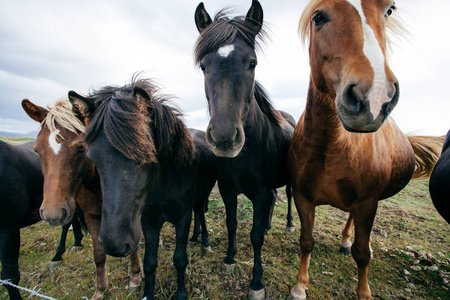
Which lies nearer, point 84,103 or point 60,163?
point 84,103

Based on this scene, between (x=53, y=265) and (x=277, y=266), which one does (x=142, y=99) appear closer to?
(x=277, y=266)

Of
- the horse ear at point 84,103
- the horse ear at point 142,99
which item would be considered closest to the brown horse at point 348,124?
the horse ear at point 142,99

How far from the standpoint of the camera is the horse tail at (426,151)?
3.58 metres

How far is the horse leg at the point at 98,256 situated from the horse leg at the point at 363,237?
3116 millimetres

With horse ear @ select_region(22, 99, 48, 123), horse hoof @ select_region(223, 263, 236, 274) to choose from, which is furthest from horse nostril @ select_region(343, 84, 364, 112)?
horse ear @ select_region(22, 99, 48, 123)

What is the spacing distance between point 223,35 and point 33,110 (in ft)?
8.78

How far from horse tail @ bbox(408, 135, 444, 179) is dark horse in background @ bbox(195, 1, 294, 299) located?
8.48ft

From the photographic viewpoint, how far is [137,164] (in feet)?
5.45

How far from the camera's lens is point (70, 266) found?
11.2 ft

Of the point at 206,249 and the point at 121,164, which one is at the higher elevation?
the point at 121,164

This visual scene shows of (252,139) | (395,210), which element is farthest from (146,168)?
(395,210)

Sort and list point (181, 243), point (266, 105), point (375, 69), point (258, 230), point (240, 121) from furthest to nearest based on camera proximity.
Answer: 1. point (266, 105)
2. point (258, 230)
3. point (181, 243)
4. point (240, 121)
5. point (375, 69)

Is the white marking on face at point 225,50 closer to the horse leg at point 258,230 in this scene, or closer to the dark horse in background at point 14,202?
the horse leg at point 258,230

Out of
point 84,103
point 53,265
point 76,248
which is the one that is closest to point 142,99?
point 84,103
